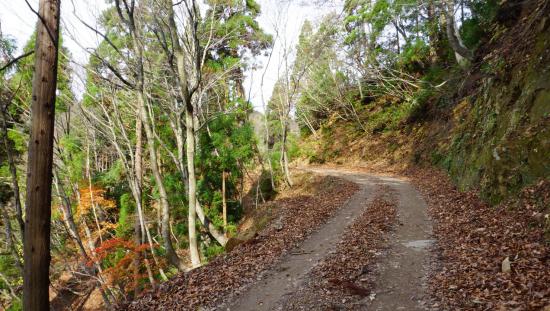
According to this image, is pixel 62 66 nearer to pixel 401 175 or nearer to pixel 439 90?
pixel 401 175

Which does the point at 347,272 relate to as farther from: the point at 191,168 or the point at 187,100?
the point at 187,100

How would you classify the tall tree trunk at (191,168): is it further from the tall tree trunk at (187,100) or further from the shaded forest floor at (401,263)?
the shaded forest floor at (401,263)

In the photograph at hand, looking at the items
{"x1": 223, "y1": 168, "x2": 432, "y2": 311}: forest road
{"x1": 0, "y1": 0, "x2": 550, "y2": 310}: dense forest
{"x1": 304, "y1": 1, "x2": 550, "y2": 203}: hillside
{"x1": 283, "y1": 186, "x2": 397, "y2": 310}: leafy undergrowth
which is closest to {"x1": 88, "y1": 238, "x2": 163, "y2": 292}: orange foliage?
{"x1": 0, "y1": 0, "x2": 550, "y2": 310}: dense forest

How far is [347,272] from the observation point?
622cm

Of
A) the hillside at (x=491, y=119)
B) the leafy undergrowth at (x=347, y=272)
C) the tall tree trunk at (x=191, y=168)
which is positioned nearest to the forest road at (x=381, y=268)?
the leafy undergrowth at (x=347, y=272)

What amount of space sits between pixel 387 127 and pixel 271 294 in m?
22.8

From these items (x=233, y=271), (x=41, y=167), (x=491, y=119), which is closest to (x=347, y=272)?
(x=233, y=271)

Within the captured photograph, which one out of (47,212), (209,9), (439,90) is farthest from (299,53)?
(47,212)

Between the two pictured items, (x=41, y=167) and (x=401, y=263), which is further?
(x=401, y=263)

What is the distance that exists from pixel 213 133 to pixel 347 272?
11980 millimetres

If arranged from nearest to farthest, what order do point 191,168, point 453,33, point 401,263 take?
1. point 401,263
2. point 191,168
3. point 453,33

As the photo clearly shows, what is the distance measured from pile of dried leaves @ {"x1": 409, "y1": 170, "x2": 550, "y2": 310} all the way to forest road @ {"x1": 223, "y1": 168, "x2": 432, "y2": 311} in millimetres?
349

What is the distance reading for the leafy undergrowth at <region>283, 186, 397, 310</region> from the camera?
530 cm

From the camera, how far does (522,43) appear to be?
33.0 ft
